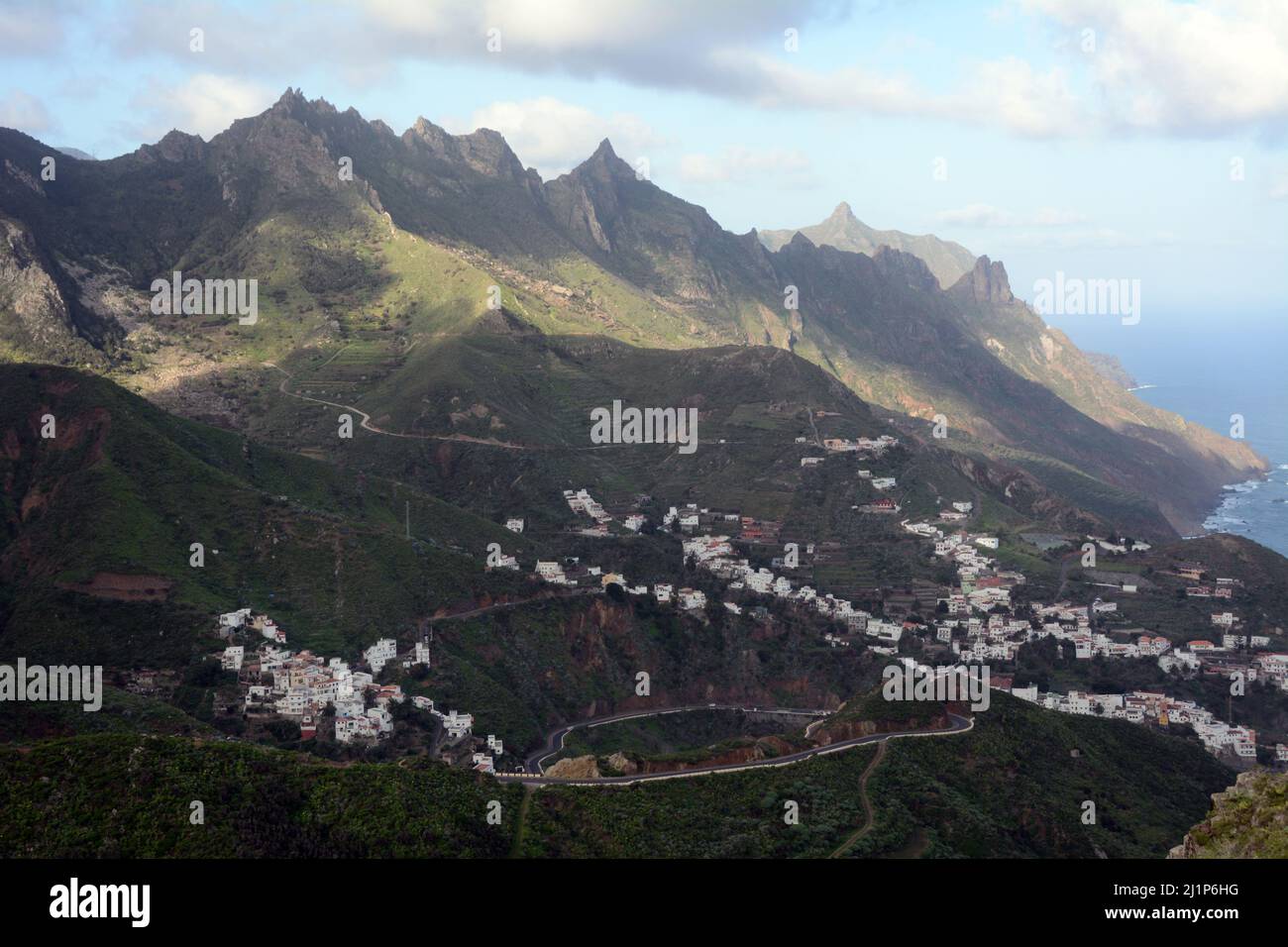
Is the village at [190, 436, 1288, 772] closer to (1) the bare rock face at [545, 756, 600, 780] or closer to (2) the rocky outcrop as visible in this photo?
(1) the bare rock face at [545, 756, 600, 780]

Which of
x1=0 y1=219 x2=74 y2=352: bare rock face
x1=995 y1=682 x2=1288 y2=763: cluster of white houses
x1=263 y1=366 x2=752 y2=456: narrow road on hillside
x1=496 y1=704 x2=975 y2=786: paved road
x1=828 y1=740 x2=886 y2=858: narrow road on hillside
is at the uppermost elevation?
x1=0 y1=219 x2=74 y2=352: bare rock face

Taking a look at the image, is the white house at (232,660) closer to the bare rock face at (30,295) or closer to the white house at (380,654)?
the white house at (380,654)

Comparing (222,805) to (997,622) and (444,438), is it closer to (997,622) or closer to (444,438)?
(997,622)

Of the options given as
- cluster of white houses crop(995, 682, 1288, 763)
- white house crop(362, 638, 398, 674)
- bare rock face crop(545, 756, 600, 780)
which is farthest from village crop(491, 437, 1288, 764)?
bare rock face crop(545, 756, 600, 780)

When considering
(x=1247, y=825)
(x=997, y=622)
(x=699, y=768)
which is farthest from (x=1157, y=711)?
(x=1247, y=825)

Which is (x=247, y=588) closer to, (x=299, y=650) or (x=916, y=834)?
(x=299, y=650)
